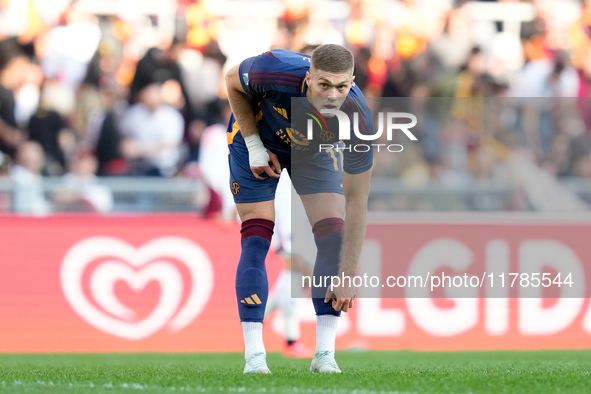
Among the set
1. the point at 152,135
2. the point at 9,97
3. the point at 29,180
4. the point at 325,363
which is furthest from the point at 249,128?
the point at 9,97

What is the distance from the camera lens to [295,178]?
562 cm

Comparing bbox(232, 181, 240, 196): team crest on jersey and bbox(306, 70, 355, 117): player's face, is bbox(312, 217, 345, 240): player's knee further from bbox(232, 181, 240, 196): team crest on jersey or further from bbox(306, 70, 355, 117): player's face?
bbox(306, 70, 355, 117): player's face

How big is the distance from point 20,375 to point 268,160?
199 cm

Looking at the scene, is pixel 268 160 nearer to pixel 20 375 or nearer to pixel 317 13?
pixel 20 375

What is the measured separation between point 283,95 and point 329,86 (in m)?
0.42

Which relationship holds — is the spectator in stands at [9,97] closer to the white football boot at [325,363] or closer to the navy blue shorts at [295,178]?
the navy blue shorts at [295,178]

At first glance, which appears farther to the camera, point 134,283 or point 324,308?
point 134,283

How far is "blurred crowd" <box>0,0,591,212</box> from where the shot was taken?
10016 mm

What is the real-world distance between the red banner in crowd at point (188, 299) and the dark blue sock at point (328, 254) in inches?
162

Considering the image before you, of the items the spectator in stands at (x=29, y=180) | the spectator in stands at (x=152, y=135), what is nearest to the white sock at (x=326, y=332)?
the spectator in stands at (x=29, y=180)

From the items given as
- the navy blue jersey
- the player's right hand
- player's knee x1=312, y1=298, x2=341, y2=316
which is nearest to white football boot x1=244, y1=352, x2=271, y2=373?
player's knee x1=312, y1=298, x2=341, y2=316

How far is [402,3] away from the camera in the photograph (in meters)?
13.6

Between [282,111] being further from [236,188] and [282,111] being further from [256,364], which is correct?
[256,364]

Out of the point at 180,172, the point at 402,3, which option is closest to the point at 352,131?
the point at 180,172
